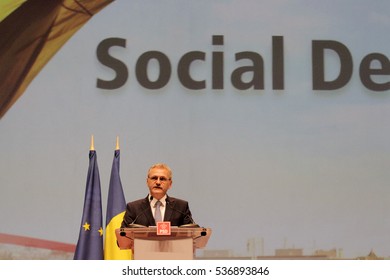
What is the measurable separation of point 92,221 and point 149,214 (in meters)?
2.44

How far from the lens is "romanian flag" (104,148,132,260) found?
21.9 ft

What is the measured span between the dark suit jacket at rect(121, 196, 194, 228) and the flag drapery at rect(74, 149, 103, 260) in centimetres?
222

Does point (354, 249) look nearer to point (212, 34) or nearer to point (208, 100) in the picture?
point (208, 100)

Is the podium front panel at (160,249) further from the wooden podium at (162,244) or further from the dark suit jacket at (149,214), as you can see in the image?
the dark suit jacket at (149,214)

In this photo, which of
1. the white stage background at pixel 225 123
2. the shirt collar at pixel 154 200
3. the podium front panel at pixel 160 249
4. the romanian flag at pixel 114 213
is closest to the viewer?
the podium front panel at pixel 160 249

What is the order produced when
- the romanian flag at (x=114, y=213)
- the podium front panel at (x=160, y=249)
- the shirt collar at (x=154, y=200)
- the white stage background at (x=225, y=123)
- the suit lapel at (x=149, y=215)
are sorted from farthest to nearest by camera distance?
the white stage background at (x=225, y=123)
the romanian flag at (x=114, y=213)
the shirt collar at (x=154, y=200)
the suit lapel at (x=149, y=215)
the podium front panel at (x=160, y=249)

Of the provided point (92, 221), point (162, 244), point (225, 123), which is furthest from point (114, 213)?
point (162, 244)

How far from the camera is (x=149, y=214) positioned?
14.9ft

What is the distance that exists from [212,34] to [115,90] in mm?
1113

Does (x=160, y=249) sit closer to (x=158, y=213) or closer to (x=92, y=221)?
(x=158, y=213)

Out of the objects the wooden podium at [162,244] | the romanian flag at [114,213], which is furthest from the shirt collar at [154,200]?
the romanian flag at [114,213]

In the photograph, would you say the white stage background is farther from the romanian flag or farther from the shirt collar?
the shirt collar

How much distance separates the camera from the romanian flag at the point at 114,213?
6668 millimetres

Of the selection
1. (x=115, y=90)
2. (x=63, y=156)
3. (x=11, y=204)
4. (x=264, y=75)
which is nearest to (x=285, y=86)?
(x=264, y=75)
